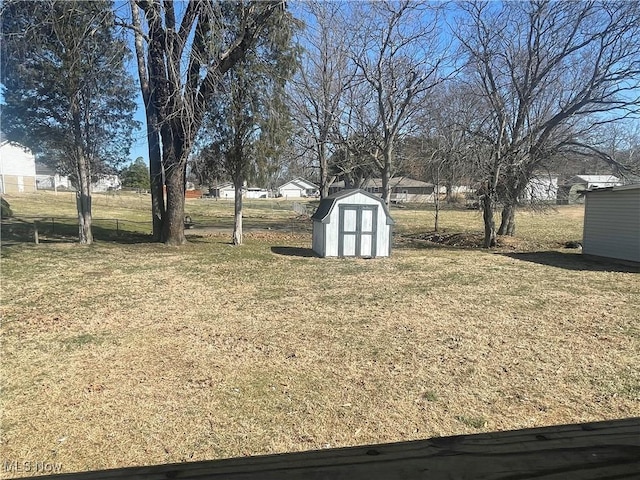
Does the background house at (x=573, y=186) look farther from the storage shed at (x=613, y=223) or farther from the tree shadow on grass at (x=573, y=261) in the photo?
the tree shadow on grass at (x=573, y=261)

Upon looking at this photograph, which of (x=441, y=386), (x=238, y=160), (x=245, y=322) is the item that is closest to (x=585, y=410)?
(x=441, y=386)

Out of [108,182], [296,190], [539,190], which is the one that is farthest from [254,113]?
[296,190]


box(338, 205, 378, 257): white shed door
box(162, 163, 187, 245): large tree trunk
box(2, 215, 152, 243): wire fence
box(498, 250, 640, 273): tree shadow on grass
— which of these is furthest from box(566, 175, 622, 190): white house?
box(2, 215, 152, 243): wire fence

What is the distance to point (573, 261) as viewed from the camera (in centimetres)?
1324

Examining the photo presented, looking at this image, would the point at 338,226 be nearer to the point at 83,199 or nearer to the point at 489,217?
the point at 489,217

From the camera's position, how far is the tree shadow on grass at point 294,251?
44.6ft

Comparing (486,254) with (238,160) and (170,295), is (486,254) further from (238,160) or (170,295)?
(170,295)

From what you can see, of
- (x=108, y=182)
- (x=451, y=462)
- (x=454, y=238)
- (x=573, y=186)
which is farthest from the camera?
(x=108, y=182)

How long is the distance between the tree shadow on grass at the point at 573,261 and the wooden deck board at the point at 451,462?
40.4ft

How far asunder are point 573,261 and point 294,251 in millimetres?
8861

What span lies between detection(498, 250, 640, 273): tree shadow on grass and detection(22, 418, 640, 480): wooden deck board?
1230 centimetres

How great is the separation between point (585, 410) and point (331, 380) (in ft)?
7.56

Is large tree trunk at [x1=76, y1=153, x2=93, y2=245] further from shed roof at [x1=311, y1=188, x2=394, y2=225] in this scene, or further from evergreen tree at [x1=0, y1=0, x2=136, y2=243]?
shed roof at [x1=311, y1=188, x2=394, y2=225]

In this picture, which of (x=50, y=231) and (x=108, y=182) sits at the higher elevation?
(x=108, y=182)
